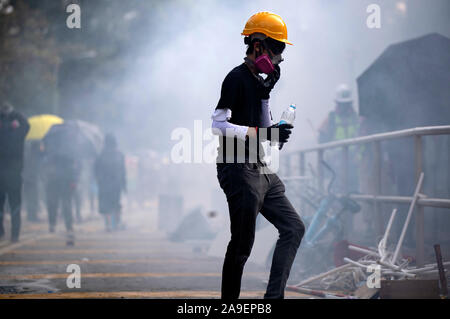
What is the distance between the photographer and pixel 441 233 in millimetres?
6141

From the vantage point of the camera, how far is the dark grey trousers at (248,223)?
3.63 m

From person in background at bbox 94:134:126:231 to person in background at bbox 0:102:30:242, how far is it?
10.9 ft

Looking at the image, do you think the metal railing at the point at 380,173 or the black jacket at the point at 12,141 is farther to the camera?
the black jacket at the point at 12,141

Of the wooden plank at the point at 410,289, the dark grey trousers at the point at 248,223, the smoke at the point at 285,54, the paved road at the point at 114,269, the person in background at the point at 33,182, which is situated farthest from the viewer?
the person in background at the point at 33,182

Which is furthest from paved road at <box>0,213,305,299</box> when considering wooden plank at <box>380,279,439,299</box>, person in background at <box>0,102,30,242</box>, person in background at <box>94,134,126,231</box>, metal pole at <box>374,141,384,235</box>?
person in background at <box>94,134,126,231</box>

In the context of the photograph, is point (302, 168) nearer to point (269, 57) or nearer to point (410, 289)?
point (410, 289)

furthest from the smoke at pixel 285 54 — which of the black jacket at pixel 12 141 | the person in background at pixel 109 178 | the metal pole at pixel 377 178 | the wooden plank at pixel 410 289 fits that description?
the wooden plank at pixel 410 289

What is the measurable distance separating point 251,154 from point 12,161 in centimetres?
688

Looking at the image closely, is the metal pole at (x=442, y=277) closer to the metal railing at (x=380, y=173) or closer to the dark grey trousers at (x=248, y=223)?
the metal railing at (x=380, y=173)

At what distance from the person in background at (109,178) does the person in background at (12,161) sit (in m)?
3.32

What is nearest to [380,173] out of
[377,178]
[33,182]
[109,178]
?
[377,178]

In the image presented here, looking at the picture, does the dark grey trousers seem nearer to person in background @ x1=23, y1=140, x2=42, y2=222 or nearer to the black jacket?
the black jacket

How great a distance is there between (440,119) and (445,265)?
3237 millimetres
